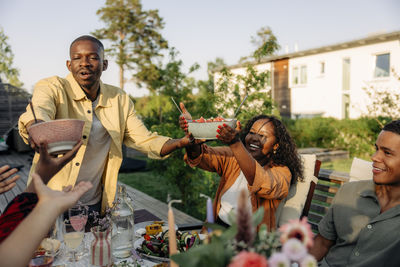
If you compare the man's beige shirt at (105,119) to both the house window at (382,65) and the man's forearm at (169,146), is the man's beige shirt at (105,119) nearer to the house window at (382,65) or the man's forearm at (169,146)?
the man's forearm at (169,146)

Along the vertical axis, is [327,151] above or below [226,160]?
below

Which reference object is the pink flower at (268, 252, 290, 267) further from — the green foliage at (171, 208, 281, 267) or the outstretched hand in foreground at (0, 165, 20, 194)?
the outstretched hand in foreground at (0, 165, 20, 194)

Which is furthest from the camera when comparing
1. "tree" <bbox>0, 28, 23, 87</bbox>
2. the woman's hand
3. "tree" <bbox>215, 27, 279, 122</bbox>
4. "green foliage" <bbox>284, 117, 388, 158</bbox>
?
"tree" <bbox>0, 28, 23, 87</bbox>

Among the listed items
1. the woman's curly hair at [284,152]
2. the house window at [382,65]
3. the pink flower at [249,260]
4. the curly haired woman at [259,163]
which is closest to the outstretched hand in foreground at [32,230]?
the pink flower at [249,260]

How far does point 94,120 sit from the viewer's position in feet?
7.49

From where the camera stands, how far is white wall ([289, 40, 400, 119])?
13848 millimetres

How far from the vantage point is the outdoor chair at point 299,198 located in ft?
8.01

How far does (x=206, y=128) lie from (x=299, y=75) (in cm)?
1725

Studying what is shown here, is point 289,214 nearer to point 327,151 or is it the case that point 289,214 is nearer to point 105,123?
point 105,123

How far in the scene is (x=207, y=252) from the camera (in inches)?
31.5

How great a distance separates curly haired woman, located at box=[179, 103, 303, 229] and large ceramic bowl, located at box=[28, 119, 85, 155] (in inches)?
34.0

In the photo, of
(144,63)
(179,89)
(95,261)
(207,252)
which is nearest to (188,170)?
(179,89)

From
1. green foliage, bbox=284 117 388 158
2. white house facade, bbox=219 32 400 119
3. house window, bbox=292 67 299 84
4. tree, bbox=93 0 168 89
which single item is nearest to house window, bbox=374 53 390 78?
white house facade, bbox=219 32 400 119

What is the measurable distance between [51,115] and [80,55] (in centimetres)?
44
